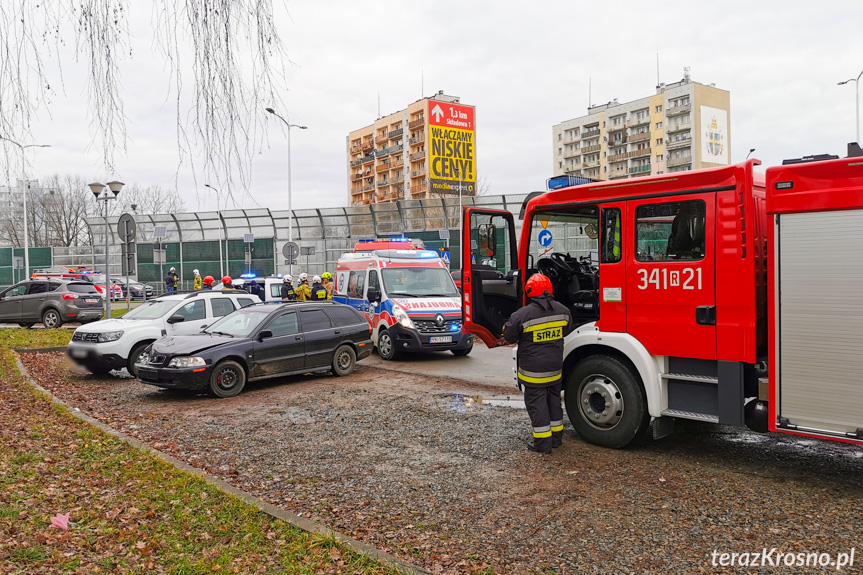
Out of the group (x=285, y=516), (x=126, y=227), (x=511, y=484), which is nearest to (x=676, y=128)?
(x=126, y=227)

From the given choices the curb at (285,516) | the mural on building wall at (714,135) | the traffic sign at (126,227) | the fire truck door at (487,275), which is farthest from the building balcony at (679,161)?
the curb at (285,516)

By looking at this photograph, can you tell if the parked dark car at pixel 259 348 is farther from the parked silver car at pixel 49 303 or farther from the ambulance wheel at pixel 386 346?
the parked silver car at pixel 49 303

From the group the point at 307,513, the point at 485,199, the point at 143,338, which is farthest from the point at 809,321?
the point at 485,199

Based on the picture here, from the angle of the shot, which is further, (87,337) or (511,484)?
(87,337)

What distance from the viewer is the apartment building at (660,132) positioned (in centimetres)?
9012

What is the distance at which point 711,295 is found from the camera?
18.3 feet

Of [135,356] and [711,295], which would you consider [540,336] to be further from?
[135,356]

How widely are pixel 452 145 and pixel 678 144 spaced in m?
33.7

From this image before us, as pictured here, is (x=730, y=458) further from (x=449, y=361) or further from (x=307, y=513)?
(x=449, y=361)

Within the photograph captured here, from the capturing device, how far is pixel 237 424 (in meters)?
7.96

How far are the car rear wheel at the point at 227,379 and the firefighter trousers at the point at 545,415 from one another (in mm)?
5274

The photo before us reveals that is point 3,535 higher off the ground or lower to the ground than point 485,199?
lower

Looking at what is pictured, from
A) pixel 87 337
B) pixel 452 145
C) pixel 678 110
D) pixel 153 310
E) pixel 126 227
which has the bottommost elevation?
pixel 87 337

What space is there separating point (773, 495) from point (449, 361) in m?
8.72
